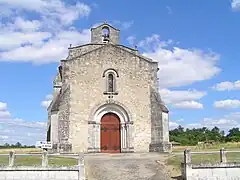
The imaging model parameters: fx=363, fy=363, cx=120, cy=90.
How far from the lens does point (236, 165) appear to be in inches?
729

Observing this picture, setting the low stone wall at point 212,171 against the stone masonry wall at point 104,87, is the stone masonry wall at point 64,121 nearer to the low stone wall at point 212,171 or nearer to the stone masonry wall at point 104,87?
the stone masonry wall at point 104,87

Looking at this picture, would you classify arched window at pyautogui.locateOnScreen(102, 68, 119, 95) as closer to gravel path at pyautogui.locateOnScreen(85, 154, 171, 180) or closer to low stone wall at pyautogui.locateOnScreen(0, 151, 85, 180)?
gravel path at pyautogui.locateOnScreen(85, 154, 171, 180)

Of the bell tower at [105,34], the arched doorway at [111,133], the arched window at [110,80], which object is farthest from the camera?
the bell tower at [105,34]

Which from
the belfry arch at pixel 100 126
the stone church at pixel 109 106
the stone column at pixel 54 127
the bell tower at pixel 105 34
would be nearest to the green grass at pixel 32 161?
the stone church at pixel 109 106

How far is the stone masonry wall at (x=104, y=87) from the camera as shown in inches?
1164

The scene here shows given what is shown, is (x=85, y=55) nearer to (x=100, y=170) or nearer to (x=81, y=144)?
(x=81, y=144)

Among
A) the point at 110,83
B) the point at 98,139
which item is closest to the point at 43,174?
the point at 98,139

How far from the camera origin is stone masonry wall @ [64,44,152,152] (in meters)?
29.6

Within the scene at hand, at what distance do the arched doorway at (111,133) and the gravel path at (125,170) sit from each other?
696cm

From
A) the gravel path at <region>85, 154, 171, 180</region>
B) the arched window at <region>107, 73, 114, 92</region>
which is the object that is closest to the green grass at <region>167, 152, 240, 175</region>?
the gravel path at <region>85, 154, 171, 180</region>

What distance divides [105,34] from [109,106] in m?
9.91

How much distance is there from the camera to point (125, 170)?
20125mm

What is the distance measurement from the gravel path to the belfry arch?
21.0 feet

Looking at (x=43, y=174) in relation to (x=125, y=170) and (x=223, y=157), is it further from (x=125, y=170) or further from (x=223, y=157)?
(x=223, y=157)
